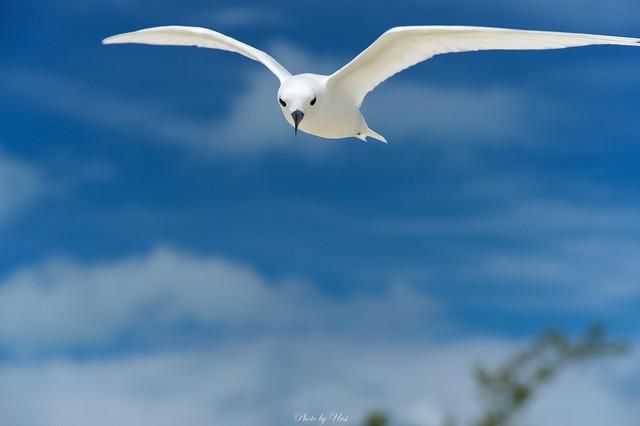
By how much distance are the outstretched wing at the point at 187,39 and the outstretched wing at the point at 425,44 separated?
1.34 m

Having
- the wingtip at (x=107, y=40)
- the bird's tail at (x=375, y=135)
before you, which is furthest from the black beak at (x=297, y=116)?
the wingtip at (x=107, y=40)

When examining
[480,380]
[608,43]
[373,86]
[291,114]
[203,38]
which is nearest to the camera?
[480,380]

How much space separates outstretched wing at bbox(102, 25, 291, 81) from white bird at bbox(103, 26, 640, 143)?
0.52 metres

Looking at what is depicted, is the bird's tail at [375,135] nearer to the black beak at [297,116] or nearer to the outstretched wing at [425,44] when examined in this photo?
the outstretched wing at [425,44]

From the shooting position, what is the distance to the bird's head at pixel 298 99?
7.72m

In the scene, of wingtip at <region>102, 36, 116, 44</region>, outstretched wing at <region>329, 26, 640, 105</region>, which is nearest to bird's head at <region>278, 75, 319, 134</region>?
outstretched wing at <region>329, 26, 640, 105</region>

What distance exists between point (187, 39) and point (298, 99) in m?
2.72

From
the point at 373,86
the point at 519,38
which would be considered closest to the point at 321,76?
the point at 373,86

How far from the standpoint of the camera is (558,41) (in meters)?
7.28

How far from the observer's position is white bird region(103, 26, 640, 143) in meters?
7.37

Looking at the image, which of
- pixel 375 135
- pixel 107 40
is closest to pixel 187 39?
pixel 107 40

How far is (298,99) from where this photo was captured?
771cm

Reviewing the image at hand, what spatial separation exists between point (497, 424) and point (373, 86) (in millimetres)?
4830

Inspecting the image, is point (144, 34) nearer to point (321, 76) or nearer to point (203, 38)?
point (203, 38)
